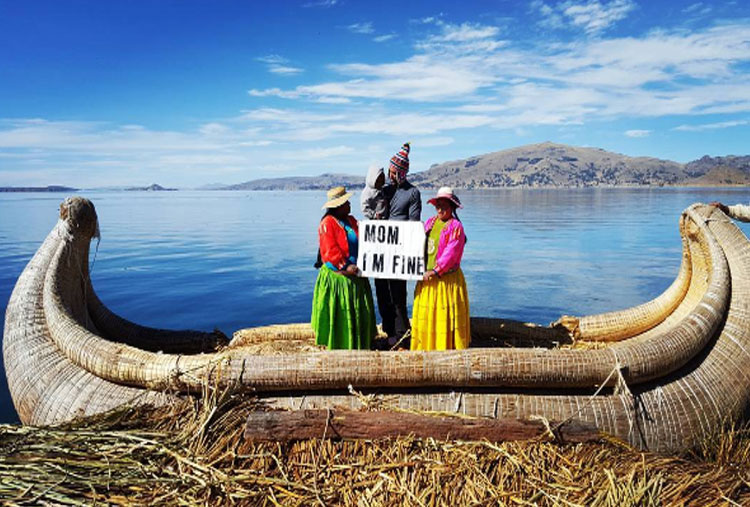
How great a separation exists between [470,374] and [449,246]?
1228 mm

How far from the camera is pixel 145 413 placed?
13.4 feet

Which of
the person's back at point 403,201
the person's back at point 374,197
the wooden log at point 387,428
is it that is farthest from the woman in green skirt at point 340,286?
the wooden log at point 387,428

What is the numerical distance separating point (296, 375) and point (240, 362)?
466 millimetres

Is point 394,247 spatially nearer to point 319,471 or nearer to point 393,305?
point 393,305

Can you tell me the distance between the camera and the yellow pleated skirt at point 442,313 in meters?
4.93

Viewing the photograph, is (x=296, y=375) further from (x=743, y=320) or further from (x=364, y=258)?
(x=743, y=320)

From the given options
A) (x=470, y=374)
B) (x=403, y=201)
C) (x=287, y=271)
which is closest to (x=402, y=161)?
(x=403, y=201)

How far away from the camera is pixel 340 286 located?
5000 millimetres

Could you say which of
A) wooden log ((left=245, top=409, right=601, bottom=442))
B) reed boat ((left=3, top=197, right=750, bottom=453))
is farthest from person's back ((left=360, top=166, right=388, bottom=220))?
wooden log ((left=245, top=409, right=601, bottom=442))

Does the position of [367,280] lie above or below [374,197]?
below

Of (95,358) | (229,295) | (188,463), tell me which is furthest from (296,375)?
(229,295)

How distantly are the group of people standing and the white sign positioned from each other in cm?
13

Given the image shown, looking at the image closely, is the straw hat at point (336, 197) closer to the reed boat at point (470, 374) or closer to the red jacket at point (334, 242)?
the red jacket at point (334, 242)

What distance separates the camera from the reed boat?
162 inches
